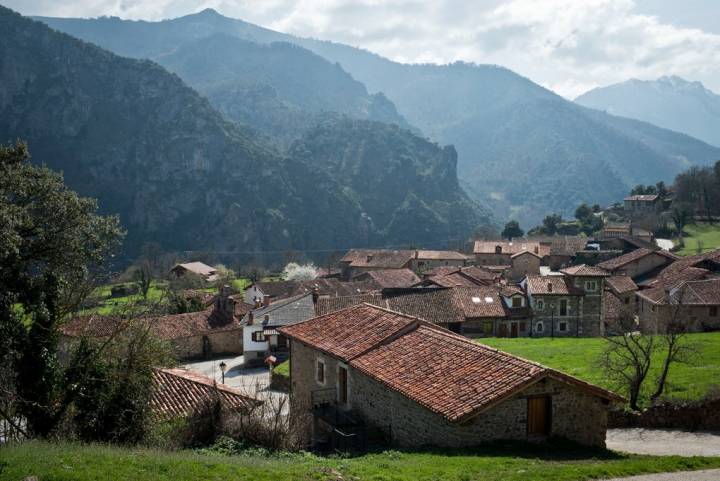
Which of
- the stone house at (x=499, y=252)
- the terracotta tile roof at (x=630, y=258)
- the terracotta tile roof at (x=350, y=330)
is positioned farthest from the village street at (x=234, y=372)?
the stone house at (x=499, y=252)

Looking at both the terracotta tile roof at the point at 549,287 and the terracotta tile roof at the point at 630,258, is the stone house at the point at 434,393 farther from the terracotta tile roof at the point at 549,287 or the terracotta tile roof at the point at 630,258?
the terracotta tile roof at the point at 630,258

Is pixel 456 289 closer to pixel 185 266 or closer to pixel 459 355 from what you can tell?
pixel 459 355

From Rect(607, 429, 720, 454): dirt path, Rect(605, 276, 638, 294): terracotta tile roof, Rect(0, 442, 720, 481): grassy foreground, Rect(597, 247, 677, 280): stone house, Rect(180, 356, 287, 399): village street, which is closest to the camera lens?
Rect(0, 442, 720, 481): grassy foreground

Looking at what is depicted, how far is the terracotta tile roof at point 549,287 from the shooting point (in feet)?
167

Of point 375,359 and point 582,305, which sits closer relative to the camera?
point 375,359

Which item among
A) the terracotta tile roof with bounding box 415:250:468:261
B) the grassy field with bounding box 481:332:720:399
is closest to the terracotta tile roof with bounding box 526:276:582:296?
the grassy field with bounding box 481:332:720:399

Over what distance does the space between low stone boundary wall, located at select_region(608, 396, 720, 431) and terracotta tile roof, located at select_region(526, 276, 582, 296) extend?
28.7 meters

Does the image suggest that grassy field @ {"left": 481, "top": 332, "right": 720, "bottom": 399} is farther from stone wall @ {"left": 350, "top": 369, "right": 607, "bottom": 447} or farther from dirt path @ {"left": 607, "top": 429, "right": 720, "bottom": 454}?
stone wall @ {"left": 350, "top": 369, "right": 607, "bottom": 447}

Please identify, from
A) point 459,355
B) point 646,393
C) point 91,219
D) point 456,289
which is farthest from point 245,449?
point 456,289

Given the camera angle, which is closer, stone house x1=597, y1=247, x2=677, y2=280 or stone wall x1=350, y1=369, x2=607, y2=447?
stone wall x1=350, y1=369, x2=607, y2=447

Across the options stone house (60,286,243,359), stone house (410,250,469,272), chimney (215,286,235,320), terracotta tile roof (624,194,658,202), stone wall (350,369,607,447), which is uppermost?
terracotta tile roof (624,194,658,202)

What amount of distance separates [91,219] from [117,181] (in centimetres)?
17579

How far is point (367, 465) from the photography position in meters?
13.7

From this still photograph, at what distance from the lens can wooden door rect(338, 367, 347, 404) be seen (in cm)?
2027
